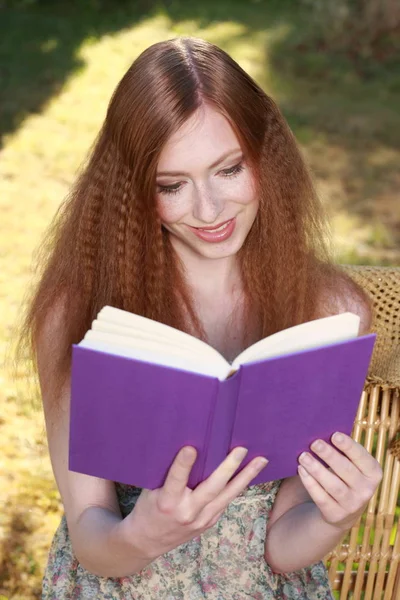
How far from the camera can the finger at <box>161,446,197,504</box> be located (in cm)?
125

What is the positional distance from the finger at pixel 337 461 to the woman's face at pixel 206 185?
0.41 meters

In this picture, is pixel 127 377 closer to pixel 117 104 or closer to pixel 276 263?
pixel 117 104

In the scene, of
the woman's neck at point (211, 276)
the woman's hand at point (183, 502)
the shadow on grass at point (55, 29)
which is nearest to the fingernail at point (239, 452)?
the woman's hand at point (183, 502)

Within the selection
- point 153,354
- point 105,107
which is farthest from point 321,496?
point 105,107

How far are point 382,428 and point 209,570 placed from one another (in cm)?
49

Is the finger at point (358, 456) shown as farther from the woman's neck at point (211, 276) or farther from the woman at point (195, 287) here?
the woman's neck at point (211, 276)

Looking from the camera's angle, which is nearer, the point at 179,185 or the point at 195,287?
the point at 179,185

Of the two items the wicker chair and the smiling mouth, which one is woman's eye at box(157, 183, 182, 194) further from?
the wicker chair

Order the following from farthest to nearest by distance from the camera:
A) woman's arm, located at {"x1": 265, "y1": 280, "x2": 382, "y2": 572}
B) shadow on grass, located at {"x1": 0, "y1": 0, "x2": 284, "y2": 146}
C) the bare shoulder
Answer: shadow on grass, located at {"x1": 0, "y1": 0, "x2": 284, "y2": 146} → the bare shoulder → woman's arm, located at {"x1": 265, "y1": 280, "x2": 382, "y2": 572}

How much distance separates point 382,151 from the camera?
531cm

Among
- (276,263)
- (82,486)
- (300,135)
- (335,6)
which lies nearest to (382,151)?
(300,135)

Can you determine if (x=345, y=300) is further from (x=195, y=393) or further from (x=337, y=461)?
(x=195, y=393)

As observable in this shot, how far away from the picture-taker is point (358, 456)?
1.38 meters

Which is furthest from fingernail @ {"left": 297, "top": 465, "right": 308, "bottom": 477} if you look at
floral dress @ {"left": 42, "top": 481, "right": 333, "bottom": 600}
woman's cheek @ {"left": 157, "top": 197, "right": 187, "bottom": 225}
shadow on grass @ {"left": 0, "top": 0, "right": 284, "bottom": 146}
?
shadow on grass @ {"left": 0, "top": 0, "right": 284, "bottom": 146}
